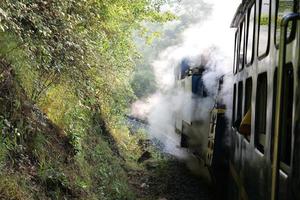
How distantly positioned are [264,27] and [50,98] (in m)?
4.49

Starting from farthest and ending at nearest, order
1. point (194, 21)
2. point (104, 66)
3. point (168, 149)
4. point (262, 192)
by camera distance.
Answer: point (194, 21)
point (168, 149)
point (104, 66)
point (262, 192)

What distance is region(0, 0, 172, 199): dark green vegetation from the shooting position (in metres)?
5.65

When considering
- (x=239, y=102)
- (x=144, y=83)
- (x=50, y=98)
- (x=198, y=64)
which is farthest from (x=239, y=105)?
(x=144, y=83)

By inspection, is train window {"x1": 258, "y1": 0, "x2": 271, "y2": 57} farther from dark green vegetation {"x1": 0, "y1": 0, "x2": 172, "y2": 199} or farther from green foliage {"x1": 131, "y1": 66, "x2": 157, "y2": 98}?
green foliage {"x1": 131, "y1": 66, "x2": 157, "y2": 98}

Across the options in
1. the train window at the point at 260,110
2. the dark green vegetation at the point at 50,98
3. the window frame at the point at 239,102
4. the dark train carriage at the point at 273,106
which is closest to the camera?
the dark train carriage at the point at 273,106

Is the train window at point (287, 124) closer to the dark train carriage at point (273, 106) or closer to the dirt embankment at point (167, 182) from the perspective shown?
the dark train carriage at point (273, 106)

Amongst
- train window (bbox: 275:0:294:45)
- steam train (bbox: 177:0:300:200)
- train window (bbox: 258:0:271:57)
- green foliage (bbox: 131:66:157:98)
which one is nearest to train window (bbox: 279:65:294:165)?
steam train (bbox: 177:0:300:200)

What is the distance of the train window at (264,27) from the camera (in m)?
3.88

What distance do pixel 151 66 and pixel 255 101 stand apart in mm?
37366

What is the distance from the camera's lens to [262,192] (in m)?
3.52

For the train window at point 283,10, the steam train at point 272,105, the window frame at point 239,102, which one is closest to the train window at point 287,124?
the steam train at point 272,105

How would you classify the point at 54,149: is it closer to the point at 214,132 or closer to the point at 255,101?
the point at 214,132

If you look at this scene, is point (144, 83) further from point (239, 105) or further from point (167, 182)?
point (239, 105)

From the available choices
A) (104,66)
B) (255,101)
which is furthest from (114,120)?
(255,101)
